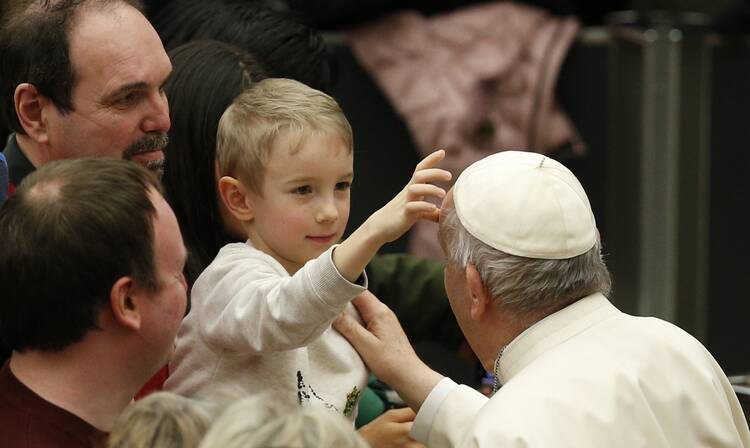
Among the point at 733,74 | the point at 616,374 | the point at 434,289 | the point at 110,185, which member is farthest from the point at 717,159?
the point at 110,185

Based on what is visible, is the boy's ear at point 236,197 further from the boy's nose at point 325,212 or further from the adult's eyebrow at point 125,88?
the adult's eyebrow at point 125,88

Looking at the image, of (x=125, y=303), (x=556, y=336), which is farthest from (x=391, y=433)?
(x=125, y=303)

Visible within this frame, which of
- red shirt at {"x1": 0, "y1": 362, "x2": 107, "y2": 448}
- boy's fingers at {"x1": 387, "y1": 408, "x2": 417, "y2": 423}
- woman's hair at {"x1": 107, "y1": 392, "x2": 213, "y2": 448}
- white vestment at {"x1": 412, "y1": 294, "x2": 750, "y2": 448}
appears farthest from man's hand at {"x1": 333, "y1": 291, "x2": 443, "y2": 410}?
woman's hair at {"x1": 107, "y1": 392, "x2": 213, "y2": 448}

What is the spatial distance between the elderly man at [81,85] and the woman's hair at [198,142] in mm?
54

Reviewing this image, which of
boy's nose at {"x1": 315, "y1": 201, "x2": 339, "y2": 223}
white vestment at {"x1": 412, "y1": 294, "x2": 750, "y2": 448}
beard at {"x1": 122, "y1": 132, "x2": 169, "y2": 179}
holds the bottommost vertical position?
white vestment at {"x1": 412, "y1": 294, "x2": 750, "y2": 448}

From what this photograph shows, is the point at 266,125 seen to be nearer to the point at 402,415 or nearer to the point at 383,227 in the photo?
the point at 383,227

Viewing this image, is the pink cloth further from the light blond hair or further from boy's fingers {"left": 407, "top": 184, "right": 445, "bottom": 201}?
boy's fingers {"left": 407, "top": 184, "right": 445, "bottom": 201}

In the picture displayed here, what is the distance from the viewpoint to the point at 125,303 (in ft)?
7.59

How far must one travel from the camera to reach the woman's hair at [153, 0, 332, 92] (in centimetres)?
345

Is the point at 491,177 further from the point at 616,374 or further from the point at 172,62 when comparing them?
the point at 172,62

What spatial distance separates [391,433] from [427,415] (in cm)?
8

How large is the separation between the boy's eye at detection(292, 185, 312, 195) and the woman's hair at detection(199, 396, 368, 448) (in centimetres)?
92

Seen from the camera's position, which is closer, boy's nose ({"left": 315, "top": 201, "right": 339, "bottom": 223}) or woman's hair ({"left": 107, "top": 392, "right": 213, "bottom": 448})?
woman's hair ({"left": 107, "top": 392, "right": 213, "bottom": 448})

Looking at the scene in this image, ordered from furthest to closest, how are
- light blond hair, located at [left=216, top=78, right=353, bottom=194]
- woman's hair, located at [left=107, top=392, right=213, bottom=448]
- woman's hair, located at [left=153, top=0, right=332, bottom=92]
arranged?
woman's hair, located at [left=153, top=0, right=332, bottom=92], light blond hair, located at [left=216, top=78, right=353, bottom=194], woman's hair, located at [left=107, top=392, right=213, bottom=448]
